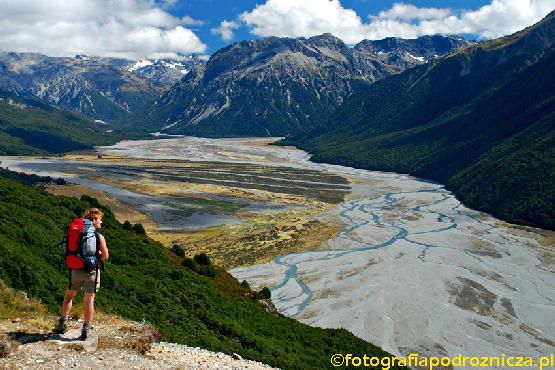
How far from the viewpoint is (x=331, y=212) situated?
324 ft

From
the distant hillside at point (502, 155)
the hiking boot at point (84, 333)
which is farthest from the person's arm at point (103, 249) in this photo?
the distant hillside at point (502, 155)

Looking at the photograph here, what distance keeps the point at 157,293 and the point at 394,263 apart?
148 feet

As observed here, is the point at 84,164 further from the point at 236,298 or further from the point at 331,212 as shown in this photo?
the point at 236,298

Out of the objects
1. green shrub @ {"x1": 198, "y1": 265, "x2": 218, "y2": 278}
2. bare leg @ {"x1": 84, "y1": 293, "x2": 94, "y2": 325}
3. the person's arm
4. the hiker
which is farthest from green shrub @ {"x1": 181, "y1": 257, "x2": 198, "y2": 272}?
the person's arm

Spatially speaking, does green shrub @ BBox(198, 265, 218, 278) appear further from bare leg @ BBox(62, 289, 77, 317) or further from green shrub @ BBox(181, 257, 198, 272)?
bare leg @ BBox(62, 289, 77, 317)

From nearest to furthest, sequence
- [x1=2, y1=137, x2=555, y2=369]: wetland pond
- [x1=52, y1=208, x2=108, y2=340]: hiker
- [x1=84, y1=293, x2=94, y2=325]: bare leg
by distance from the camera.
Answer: [x1=52, y1=208, x2=108, y2=340]: hiker → [x1=84, y1=293, x2=94, y2=325]: bare leg → [x1=2, y1=137, x2=555, y2=369]: wetland pond

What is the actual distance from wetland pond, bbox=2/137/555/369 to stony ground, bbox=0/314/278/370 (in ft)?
96.1

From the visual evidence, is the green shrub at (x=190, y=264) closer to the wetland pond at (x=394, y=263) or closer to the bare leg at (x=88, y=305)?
the wetland pond at (x=394, y=263)

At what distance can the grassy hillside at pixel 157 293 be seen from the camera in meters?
20.5

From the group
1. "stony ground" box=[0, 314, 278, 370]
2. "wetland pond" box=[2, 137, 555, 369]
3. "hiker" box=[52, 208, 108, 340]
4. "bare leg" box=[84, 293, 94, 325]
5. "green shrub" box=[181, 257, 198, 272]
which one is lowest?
"wetland pond" box=[2, 137, 555, 369]

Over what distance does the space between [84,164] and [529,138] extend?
17167cm

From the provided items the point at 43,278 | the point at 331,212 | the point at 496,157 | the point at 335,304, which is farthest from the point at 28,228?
the point at 496,157

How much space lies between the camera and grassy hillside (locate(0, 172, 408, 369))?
2050 cm

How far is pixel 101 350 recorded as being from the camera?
45.3ft
